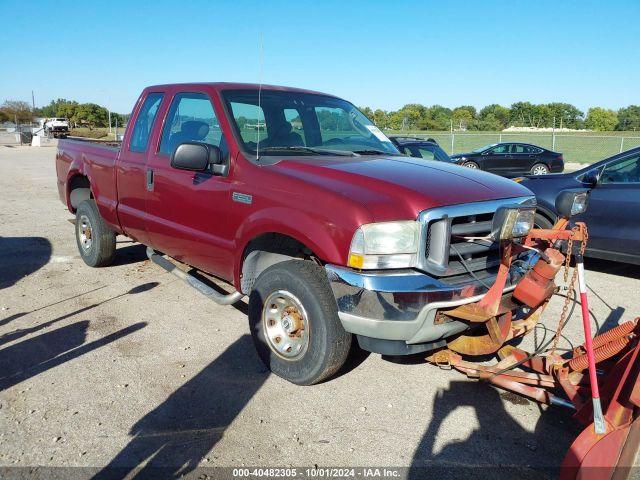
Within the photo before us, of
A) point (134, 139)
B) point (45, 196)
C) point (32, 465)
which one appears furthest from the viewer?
point (45, 196)

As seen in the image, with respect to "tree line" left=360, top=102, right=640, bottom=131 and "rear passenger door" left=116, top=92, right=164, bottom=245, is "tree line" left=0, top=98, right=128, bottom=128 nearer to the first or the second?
"tree line" left=360, top=102, right=640, bottom=131

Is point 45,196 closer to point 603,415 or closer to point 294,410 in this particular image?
point 294,410

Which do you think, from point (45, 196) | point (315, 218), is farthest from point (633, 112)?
point (315, 218)

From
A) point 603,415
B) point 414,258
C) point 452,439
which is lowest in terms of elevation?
point 452,439

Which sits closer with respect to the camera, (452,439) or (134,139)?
(452,439)

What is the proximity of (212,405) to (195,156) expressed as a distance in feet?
5.63

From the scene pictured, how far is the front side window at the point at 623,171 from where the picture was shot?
6.18m

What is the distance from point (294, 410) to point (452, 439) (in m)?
0.97

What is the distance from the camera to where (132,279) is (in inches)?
238

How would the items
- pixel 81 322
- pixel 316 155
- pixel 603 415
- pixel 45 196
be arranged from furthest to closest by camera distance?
pixel 45 196 < pixel 81 322 < pixel 316 155 < pixel 603 415

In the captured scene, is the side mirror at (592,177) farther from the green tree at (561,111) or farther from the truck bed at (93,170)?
the green tree at (561,111)

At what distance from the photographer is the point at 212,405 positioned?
340 centimetres

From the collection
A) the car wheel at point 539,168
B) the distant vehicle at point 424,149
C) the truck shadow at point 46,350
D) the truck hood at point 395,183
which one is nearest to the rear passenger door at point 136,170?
the truck shadow at point 46,350

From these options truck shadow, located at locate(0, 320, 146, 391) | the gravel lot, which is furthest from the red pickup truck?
truck shadow, located at locate(0, 320, 146, 391)
